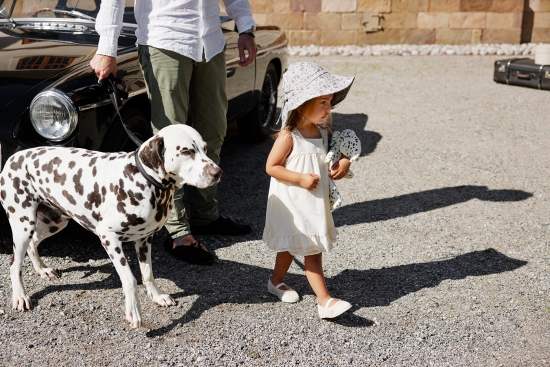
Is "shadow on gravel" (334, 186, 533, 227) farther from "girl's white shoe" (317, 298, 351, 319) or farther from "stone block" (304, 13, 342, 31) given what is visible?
"stone block" (304, 13, 342, 31)

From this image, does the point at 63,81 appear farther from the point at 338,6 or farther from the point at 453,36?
the point at 453,36

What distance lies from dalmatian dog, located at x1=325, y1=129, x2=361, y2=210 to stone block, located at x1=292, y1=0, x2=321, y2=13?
31.6 ft

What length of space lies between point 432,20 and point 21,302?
1076 centimetres

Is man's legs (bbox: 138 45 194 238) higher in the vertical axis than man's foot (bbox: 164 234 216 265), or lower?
higher

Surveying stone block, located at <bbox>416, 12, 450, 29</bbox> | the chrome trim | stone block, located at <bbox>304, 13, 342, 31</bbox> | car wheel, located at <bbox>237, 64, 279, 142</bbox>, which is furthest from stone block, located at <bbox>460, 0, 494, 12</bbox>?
the chrome trim

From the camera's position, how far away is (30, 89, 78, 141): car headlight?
3709 millimetres

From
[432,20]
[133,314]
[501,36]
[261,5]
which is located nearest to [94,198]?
[133,314]

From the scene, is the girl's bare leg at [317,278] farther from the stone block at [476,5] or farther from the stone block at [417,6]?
the stone block at [476,5]

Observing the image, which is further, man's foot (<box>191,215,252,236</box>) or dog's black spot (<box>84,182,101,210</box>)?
man's foot (<box>191,215,252,236</box>)

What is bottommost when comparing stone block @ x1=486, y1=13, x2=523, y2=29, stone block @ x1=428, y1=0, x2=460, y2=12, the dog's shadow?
the dog's shadow

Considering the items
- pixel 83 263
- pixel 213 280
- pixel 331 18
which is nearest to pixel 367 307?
pixel 213 280

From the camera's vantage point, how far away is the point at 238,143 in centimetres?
676

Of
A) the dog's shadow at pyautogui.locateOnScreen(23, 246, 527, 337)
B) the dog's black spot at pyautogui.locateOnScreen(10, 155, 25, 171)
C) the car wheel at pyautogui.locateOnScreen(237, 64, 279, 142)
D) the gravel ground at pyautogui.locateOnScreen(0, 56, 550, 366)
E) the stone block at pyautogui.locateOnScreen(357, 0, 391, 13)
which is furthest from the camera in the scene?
the stone block at pyautogui.locateOnScreen(357, 0, 391, 13)

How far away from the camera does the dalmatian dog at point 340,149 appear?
340 centimetres
